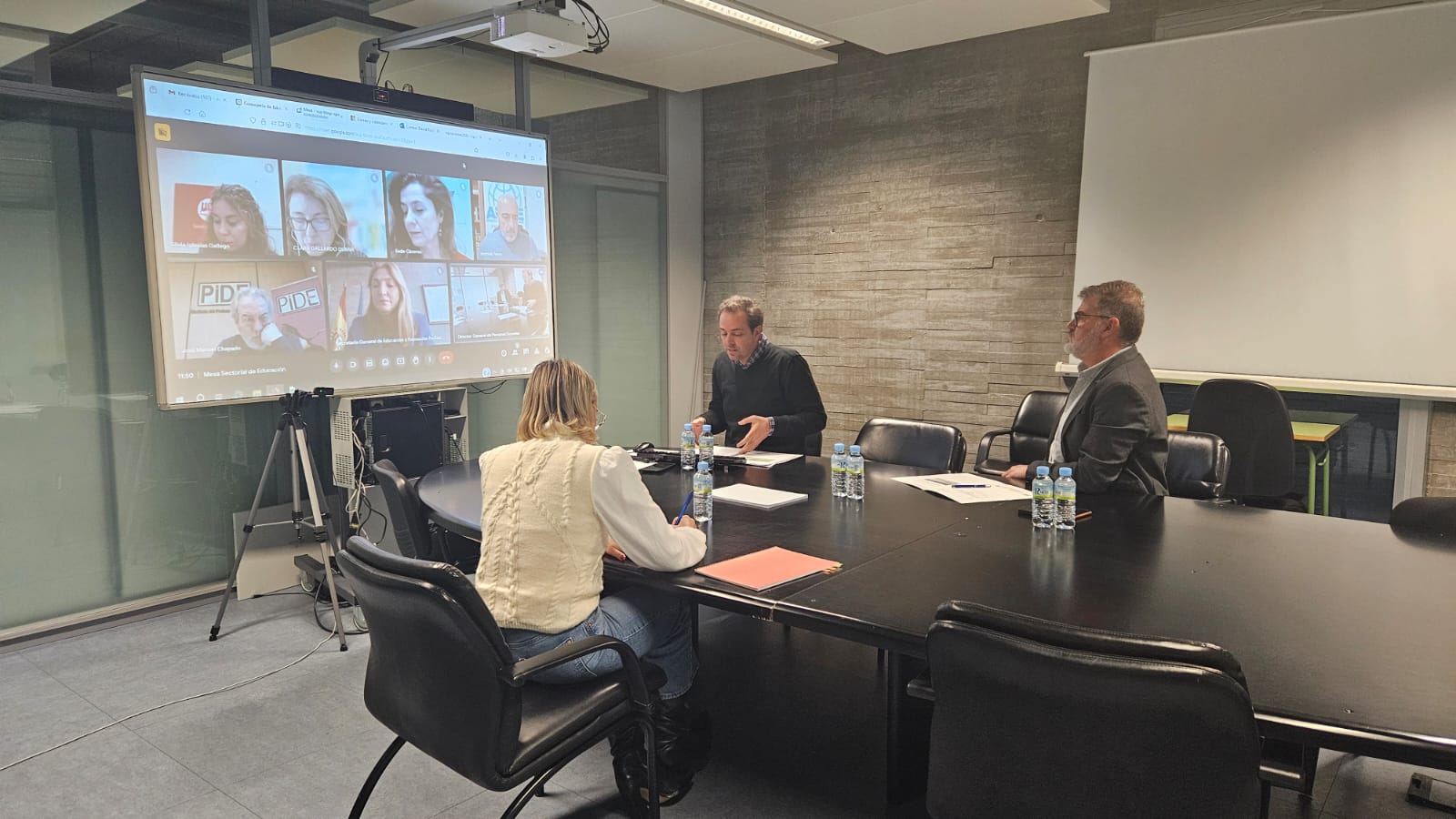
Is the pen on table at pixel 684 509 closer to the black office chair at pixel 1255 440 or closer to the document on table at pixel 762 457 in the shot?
the document on table at pixel 762 457

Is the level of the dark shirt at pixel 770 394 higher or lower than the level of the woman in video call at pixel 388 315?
lower

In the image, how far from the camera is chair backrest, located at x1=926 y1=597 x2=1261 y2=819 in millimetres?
1300

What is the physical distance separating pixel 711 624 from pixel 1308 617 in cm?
242

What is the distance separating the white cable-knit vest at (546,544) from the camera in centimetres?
209

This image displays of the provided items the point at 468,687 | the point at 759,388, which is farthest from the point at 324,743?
the point at 759,388

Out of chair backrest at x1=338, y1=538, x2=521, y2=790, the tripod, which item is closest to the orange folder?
chair backrest at x1=338, y1=538, x2=521, y2=790

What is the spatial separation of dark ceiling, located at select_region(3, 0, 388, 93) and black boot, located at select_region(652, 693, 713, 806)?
3392 millimetres

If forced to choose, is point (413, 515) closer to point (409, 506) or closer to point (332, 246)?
point (409, 506)

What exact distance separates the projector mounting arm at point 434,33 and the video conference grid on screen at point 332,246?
0.37 m

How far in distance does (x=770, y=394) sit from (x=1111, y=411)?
1718 mm

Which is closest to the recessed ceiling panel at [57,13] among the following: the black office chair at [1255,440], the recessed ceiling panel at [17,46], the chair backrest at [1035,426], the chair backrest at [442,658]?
the recessed ceiling panel at [17,46]

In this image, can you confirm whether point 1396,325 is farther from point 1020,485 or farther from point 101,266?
point 101,266

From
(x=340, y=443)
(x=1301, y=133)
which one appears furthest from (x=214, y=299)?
(x=1301, y=133)

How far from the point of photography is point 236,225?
388 centimetres
